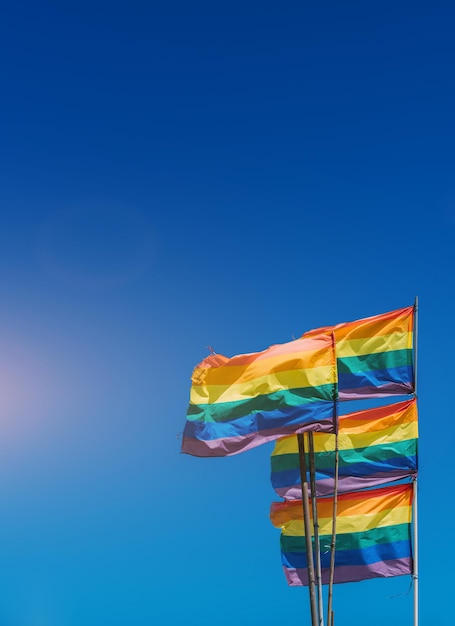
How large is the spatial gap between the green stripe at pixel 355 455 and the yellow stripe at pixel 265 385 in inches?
215

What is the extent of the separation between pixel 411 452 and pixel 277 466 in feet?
18.7

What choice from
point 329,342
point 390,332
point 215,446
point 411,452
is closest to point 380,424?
point 411,452

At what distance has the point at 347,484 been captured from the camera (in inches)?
1011

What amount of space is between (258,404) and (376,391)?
5.17 m

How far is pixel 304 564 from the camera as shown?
88.3 ft

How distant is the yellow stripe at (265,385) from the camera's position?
2123 centimetres

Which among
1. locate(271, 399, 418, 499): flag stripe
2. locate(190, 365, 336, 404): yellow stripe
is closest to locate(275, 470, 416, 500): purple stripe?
locate(271, 399, 418, 499): flag stripe

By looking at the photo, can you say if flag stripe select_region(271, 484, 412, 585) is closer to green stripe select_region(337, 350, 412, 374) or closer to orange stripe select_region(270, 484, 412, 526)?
orange stripe select_region(270, 484, 412, 526)

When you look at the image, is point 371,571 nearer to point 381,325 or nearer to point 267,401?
point 267,401

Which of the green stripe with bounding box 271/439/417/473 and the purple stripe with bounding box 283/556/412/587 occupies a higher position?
the green stripe with bounding box 271/439/417/473

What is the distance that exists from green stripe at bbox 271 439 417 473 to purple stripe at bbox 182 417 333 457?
508cm

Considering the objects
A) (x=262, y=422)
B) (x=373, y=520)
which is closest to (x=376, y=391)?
(x=373, y=520)

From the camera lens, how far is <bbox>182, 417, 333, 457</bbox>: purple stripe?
824 inches

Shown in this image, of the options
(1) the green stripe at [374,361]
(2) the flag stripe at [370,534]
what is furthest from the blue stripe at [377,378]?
(2) the flag stripe at [370,534]
